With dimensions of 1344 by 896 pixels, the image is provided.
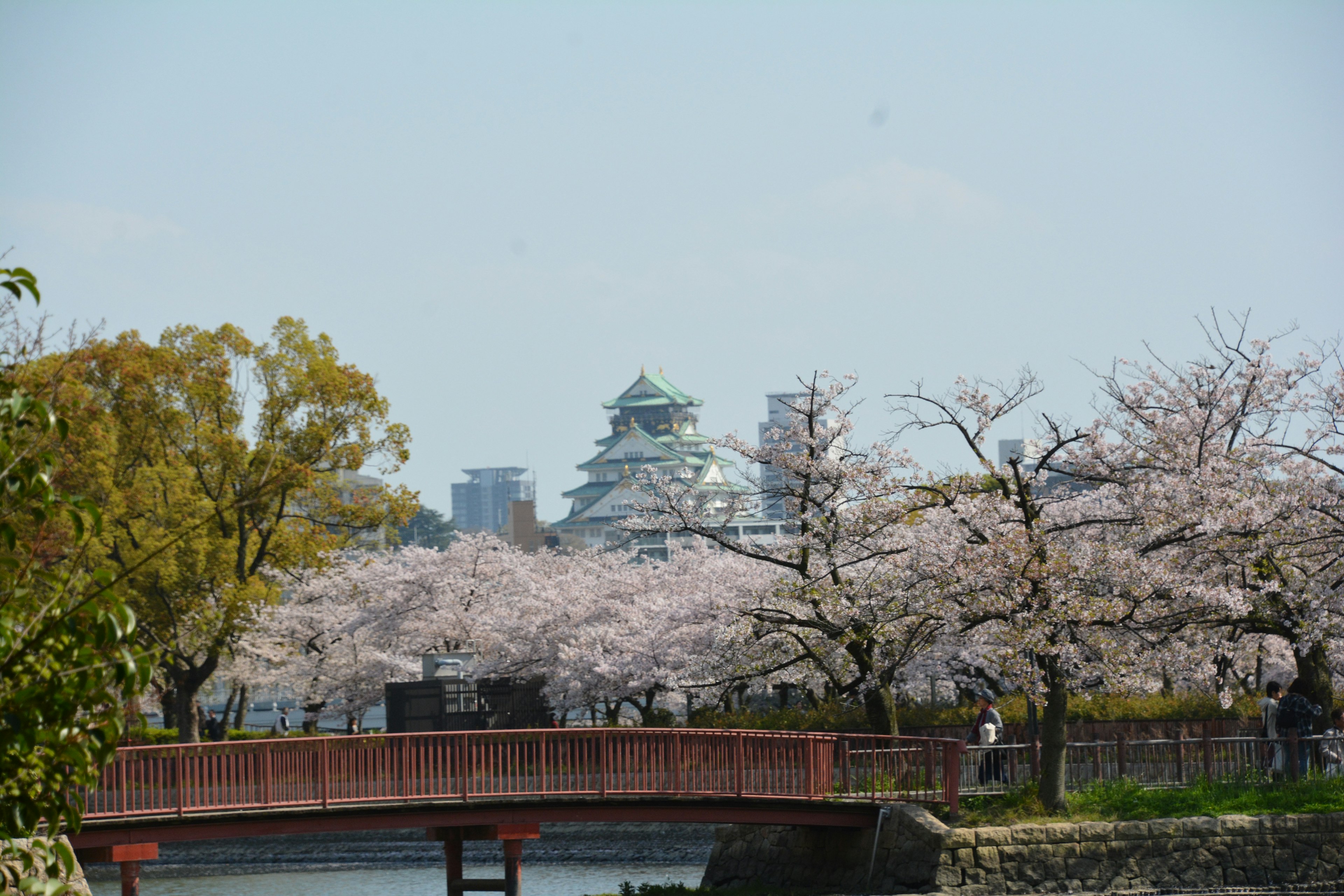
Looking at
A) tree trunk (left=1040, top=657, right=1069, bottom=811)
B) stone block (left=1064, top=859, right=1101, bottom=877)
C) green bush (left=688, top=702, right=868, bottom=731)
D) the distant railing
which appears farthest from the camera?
green bush (left=688, top=702, right=868, bottom=731)

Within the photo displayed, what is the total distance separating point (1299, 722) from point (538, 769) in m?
10.9

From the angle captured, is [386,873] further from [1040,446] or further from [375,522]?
[1040,446]

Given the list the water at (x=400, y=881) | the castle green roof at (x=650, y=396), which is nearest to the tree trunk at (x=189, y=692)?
the water at (x=400, y=881)

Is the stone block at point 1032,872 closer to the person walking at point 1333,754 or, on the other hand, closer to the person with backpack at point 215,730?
the person walking at point 1333,754

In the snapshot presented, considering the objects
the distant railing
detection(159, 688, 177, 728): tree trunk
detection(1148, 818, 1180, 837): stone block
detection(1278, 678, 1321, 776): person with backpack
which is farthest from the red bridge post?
detection(159, 688, 177, 728): tree trunk

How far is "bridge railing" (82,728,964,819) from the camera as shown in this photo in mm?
17906

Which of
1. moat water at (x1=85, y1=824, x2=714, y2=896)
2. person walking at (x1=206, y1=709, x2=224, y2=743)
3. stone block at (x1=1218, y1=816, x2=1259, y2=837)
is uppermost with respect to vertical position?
stone block at (x1=1218, y1=816, x2=1259, y2=837)

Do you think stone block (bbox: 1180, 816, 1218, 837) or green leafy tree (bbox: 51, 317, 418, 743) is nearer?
stone block (bbox: 1180, 816, 1218, 837)

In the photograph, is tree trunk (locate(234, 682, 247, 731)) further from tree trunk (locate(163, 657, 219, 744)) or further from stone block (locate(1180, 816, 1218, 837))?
stone block (locate(1180, 816, 1218, 837))

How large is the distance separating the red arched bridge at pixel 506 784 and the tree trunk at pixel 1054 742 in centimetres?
124

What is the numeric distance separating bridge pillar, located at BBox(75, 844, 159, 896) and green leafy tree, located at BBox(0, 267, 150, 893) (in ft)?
43.8

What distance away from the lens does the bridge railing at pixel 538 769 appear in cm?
1791

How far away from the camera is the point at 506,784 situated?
1911cm

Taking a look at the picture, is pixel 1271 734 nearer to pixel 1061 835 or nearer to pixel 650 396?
pixel 1061 835
